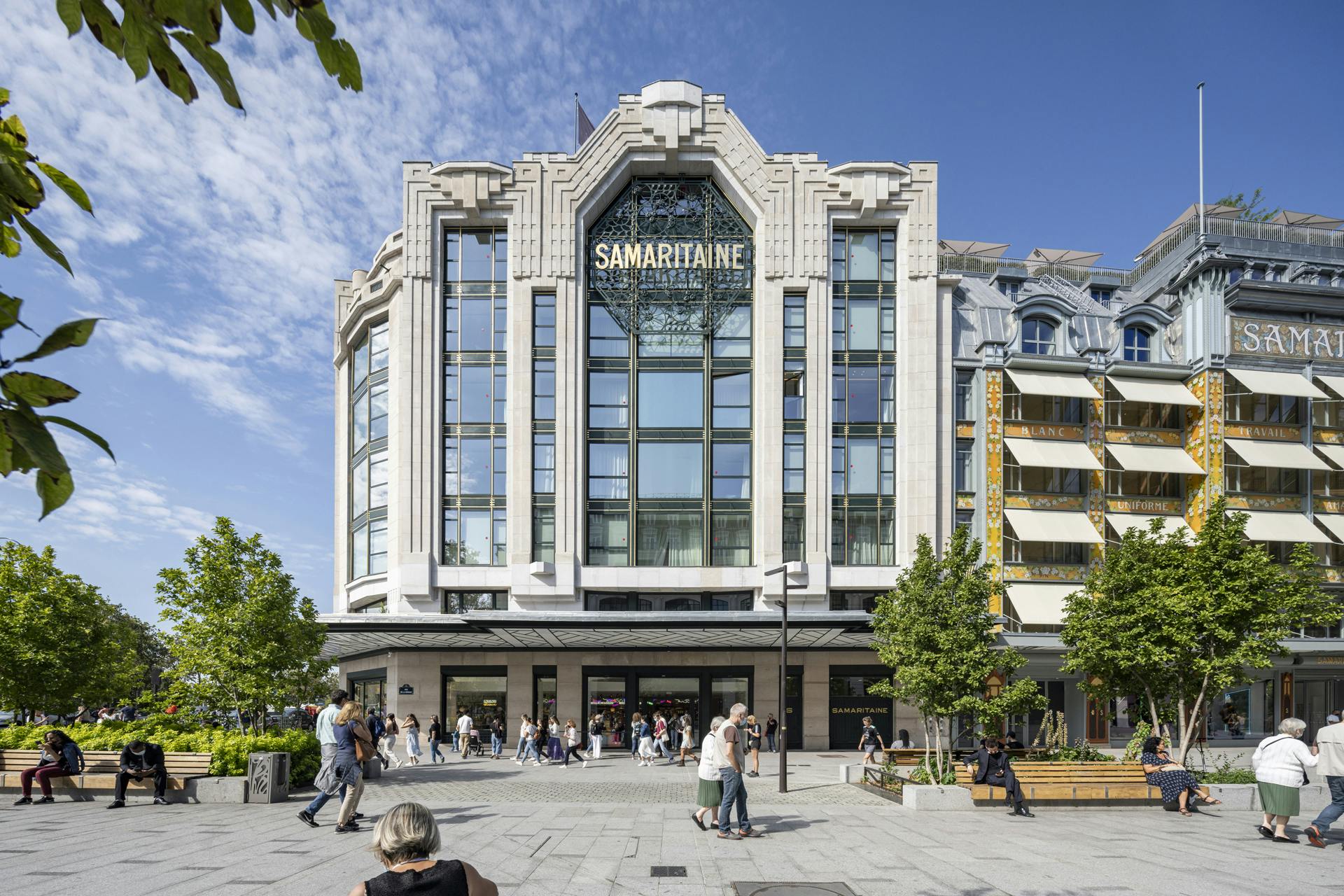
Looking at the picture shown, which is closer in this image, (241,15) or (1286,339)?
(241,15)

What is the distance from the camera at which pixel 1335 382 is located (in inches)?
1478

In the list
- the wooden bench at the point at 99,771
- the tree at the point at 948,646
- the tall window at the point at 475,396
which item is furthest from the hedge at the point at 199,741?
the tall window at the point at 475,396

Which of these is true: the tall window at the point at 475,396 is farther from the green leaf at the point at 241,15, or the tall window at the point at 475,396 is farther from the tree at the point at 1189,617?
the green leaf at the point at 241,15

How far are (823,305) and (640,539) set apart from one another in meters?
11.9

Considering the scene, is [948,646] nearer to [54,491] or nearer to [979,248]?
[54,491]

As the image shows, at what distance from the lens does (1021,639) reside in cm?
3506

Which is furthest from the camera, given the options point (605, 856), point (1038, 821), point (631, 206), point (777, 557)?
point (631, 206)

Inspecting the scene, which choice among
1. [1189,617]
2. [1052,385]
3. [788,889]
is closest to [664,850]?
[788,889]

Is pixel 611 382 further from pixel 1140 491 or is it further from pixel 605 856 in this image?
pixel 605 856

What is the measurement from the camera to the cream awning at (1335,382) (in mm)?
37219

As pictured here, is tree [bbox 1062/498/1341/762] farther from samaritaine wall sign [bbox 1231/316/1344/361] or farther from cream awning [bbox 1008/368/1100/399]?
samaritaine wall sign [bbox 1231/316/1344/361]

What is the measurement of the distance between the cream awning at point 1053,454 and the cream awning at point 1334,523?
10258 millimetres

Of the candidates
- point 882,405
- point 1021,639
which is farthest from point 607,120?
Answer: point 1021,639

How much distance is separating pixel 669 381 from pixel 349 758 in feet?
80.1
